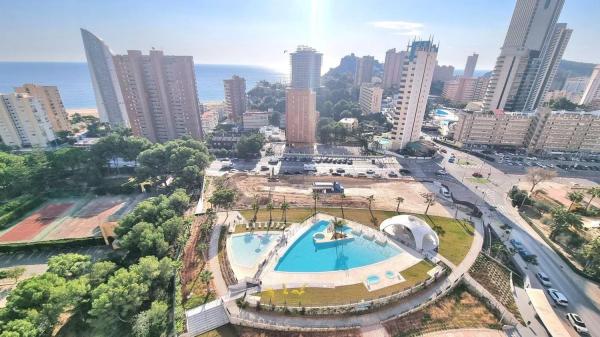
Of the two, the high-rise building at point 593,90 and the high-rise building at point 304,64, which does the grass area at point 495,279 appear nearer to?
the high-rise building at point 304,64

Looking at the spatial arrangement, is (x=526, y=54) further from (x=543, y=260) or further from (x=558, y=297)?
(x=558, y=297)

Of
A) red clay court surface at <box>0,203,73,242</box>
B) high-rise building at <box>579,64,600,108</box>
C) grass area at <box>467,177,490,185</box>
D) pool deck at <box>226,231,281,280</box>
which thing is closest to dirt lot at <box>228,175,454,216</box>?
grass area at <box>467,177,490,185</box>

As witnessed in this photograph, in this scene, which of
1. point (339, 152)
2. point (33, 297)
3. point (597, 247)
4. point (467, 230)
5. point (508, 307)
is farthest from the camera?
point (339, 152)

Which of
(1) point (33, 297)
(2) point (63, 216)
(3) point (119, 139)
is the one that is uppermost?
(3) point (119, 139)

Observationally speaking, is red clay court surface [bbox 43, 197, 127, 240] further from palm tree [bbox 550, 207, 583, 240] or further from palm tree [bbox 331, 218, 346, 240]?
palm tree [bbox 550, 207, 583, 240]

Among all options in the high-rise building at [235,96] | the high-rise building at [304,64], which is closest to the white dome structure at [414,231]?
the high-rise building at [235,96]

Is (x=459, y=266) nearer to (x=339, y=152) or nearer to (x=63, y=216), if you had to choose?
(x=339, y=152)

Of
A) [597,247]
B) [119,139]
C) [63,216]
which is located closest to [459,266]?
[597,247]

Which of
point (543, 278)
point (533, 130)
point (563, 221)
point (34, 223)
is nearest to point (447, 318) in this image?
point (543, 278)
